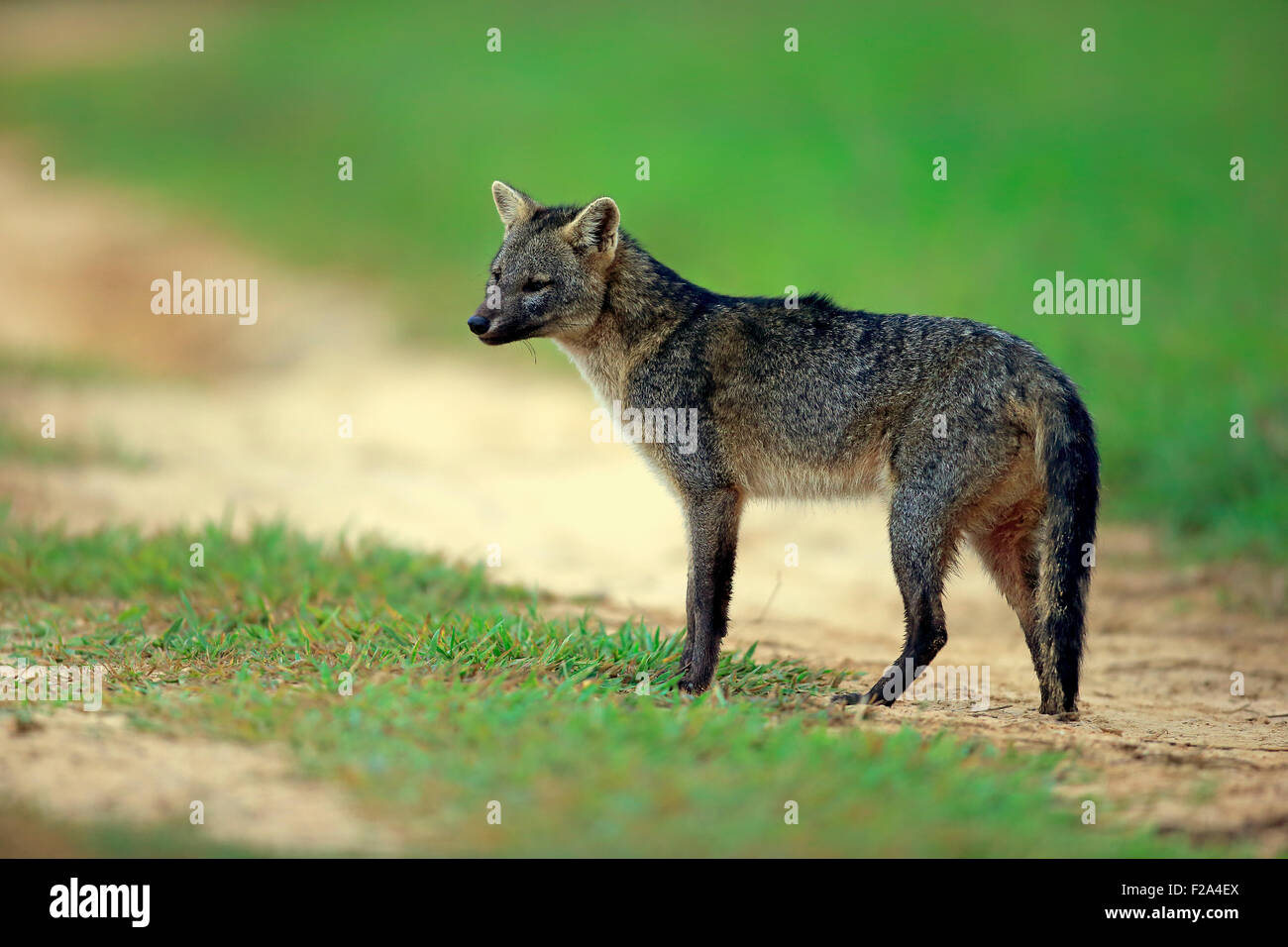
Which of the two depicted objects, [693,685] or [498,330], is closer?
[693,685]

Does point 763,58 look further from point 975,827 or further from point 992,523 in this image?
point 975,827

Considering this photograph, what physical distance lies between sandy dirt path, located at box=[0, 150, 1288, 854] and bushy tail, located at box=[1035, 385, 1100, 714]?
1.15ft

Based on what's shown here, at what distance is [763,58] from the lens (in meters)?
22.7

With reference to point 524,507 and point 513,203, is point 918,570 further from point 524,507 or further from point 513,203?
point 524,507

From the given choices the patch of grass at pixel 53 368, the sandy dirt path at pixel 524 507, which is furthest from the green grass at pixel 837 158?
the patch of grass at pixel 53 368

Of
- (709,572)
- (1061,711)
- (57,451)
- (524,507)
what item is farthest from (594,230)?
(57,451)

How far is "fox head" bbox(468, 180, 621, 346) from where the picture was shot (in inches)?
257

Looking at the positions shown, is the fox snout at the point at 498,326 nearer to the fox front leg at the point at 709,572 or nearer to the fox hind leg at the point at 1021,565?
the fox front leg at the point at 709,572

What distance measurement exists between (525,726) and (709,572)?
5.42 ft

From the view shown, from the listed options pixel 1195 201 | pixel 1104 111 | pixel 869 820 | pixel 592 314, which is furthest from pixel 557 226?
pixel 1104 111

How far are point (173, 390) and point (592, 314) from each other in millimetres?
8894

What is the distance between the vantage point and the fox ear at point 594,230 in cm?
658

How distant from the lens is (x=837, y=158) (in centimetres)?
1909

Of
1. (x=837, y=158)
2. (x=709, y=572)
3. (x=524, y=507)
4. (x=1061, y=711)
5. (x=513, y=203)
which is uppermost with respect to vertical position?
(x=837, y=158)
